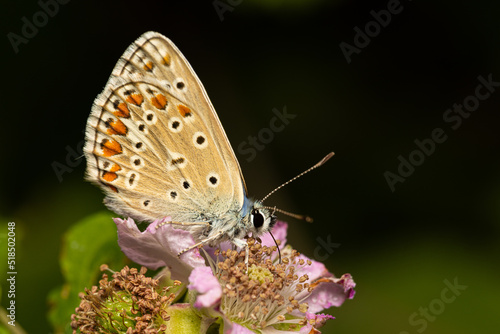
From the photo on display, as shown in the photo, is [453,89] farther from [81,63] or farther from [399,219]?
[81,63]

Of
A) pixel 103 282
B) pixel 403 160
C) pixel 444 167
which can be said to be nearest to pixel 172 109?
pixel 103 282

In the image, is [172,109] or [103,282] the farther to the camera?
[172,109]

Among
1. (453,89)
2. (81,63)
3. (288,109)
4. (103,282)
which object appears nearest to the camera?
(103,282)

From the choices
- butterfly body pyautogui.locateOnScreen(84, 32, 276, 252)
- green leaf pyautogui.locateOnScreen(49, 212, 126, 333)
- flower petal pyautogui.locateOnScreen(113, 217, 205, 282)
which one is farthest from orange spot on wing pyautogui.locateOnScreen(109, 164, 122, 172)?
green leaf pyautogui.locateOnScreen(49, 212, 126, 333)

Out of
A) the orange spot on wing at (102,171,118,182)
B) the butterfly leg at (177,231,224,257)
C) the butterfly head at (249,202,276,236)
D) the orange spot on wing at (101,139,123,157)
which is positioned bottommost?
the butterfly head at (249,202,276,236)

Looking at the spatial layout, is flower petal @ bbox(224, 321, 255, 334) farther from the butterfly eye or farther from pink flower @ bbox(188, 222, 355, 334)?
the butterfly eye

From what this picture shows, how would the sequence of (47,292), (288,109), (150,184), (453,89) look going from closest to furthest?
(150,184)
(47,292)
(453,89)
(288,109)

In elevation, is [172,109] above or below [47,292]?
above
